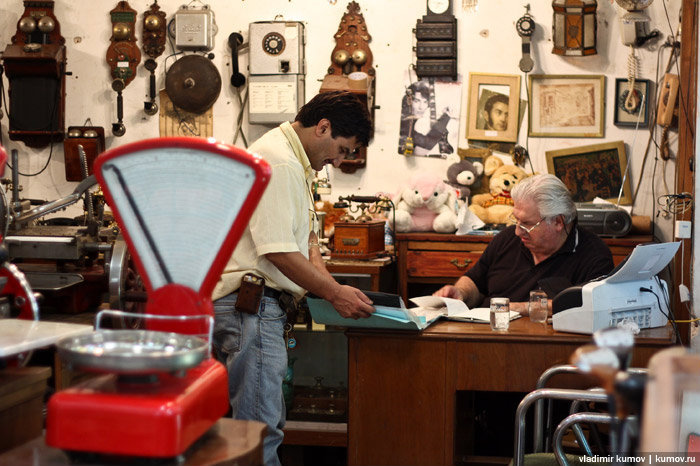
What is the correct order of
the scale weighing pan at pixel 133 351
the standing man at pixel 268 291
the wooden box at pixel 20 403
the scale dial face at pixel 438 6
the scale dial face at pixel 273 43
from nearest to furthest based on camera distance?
the scale weighing pan at pixel 133 351 → the wooden box at pixel 20 403 → the standing man at pixel 268 291 → the scale dial face at pixel 438 6 → the scale dial face at pixel 273 43

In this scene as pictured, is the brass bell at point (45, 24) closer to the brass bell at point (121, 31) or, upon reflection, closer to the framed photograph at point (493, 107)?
the brass bell at point (121, 31)

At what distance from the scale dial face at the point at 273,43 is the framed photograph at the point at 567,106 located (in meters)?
1.72

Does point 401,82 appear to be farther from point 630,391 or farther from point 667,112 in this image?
point 630,391

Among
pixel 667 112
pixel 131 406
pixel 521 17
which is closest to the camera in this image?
pixel 131 406

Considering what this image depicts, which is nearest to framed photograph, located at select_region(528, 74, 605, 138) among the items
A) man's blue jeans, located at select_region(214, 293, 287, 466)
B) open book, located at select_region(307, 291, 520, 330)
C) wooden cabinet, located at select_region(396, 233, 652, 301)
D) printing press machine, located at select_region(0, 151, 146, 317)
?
wooden cabinet, located at select_region(396, 233, 652, 301)

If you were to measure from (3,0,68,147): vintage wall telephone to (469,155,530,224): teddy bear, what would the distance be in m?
2.99

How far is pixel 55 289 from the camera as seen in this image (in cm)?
310

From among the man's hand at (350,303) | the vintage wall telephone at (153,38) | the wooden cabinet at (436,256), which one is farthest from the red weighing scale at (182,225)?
the vintage wall telephone at (153,38)

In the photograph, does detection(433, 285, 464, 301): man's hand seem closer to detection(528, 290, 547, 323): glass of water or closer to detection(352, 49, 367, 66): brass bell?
detection(528, 290, 547, 323): glass of water

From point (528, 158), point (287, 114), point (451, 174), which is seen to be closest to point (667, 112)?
point (528, 158)

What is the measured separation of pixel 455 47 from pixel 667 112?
1.43 metres

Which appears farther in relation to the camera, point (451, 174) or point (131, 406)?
point (451, 174)

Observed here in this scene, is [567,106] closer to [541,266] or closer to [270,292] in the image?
[541,266]

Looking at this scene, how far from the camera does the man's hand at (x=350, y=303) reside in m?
2.96
